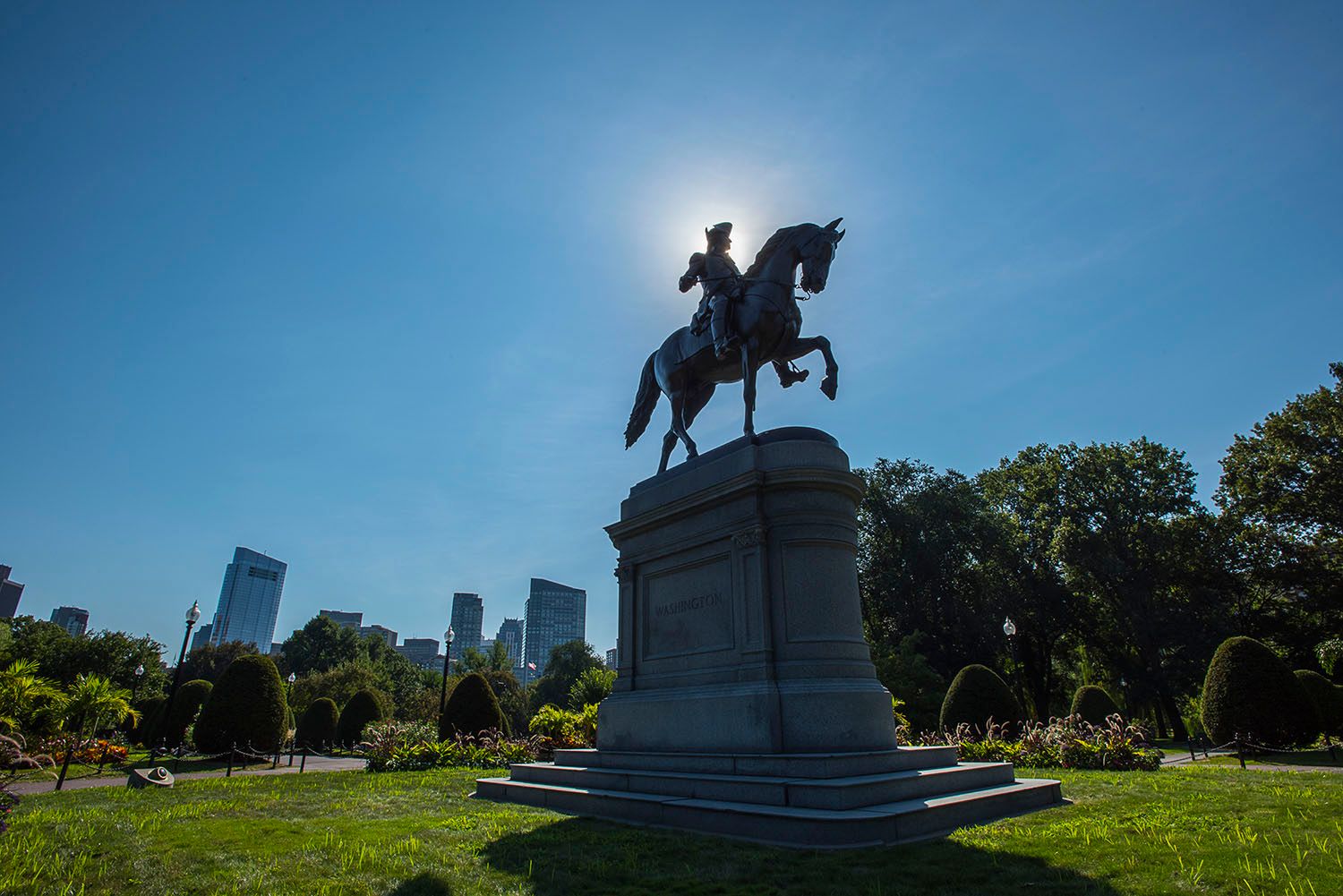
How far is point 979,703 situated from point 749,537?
15.1 metres

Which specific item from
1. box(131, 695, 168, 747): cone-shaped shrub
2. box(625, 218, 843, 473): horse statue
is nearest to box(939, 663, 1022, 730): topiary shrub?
box(625, 218, 843, 473): horse statue

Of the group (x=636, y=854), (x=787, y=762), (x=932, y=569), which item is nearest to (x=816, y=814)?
(x=787, y=762)

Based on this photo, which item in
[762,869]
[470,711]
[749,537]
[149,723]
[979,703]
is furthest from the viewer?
[149,723]

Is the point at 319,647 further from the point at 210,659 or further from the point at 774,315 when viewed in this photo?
the point at 774,315

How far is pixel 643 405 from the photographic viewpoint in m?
15.3

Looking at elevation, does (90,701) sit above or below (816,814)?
above

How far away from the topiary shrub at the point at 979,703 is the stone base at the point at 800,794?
12918 millimetres

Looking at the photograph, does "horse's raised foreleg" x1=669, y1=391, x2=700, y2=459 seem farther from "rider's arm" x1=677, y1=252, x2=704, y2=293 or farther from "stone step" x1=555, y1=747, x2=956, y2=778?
"stone step" x1=555, y1=747, x2=956, y2=778

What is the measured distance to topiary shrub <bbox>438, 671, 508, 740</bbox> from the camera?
24.1 metres

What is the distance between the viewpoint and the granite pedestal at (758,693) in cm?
738

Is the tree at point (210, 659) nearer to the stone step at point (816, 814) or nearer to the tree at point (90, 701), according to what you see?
the tree at point (90, 701)

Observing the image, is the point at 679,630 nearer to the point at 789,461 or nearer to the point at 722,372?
the point at 789,461

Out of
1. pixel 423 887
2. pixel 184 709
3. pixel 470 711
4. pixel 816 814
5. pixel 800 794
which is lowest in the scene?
pixel 423 887

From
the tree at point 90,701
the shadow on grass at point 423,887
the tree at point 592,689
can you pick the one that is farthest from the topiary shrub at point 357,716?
the shadow on grass at point 423,887
